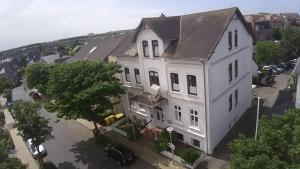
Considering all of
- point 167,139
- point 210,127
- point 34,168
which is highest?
point 210,127

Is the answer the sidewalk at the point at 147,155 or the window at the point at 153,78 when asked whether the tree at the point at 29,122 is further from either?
the window at the point at 153,78

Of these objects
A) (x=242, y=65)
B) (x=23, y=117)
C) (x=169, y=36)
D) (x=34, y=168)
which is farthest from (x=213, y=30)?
(x=34, y=168)

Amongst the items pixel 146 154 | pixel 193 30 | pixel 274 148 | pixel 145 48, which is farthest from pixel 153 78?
pixel 274 148

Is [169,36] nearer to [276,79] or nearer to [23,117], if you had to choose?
[23,117]

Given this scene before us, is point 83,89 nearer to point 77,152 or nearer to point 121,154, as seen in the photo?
point 121,154

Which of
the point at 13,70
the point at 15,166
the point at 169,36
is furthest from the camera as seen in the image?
the point at 13,70

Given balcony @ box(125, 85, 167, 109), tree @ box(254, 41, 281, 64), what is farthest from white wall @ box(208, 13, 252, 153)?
tree @ box(254, 41, 281, 64)

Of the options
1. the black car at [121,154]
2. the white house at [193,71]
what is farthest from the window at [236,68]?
the black car at [121,154]
